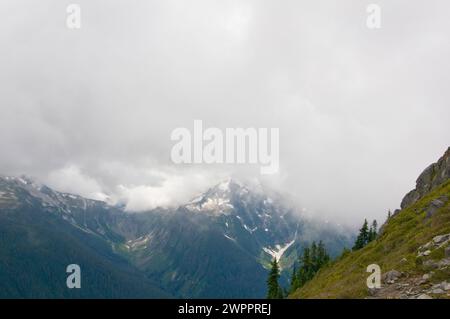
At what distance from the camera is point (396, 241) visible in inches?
2212

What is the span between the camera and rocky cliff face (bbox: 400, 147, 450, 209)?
7900cm

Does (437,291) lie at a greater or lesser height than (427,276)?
lesser

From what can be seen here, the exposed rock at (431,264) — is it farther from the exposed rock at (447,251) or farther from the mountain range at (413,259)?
the exposed rock at (447,251)

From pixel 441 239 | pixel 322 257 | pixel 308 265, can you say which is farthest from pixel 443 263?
pixel 308 265

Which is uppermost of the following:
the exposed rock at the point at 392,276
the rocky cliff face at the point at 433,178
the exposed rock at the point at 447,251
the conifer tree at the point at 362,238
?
the rocky cliff face at the point at 433,178

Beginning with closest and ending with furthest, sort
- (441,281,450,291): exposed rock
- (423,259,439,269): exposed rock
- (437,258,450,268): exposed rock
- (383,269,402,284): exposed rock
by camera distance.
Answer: (441,281,450,291): exposed rock, (437,258,450,268): exposed rock, (423,259,439,269): exposed rock, (383,269,402,284): exposed rock

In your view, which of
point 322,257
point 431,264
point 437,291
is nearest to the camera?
point 437,291

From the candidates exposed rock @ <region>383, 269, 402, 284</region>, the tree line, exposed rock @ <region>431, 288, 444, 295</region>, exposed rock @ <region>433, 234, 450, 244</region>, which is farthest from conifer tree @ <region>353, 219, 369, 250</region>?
exposed rock @ <region>431, 288, 444, 295</region>

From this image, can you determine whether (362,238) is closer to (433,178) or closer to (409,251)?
(433,178)

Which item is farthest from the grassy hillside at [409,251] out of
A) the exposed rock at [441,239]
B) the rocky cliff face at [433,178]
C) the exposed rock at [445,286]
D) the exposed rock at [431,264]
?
the rocky cliff face at [433,178]

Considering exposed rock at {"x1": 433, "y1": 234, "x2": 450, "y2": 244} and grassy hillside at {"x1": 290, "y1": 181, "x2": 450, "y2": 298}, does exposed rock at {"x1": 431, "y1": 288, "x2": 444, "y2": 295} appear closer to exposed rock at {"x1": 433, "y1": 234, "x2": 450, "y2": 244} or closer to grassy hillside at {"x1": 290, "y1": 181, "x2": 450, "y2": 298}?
grassy hillside at {"x1": 290, "y1": 181, "x2": 450, "y2": 298}

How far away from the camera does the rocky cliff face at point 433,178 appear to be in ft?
259

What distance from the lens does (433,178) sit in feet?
279
